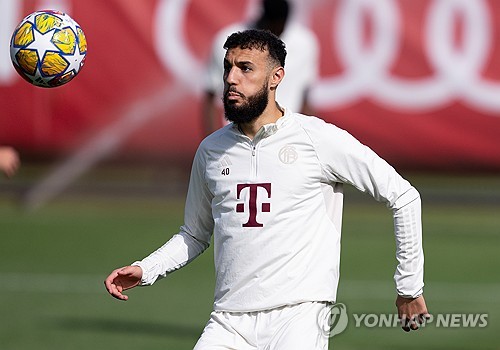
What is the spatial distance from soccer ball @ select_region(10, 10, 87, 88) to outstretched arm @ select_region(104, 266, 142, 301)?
63.9 inches

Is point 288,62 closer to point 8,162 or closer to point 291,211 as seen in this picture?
point 8,162

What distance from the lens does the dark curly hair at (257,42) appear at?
6430mm

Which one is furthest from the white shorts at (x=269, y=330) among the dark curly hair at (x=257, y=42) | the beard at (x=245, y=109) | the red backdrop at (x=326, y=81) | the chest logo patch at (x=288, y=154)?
the red backdrop at (x=326, y=81)

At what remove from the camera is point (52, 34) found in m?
7.39

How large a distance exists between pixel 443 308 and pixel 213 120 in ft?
9.24

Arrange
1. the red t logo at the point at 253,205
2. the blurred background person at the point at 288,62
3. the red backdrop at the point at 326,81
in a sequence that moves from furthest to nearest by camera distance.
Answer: the red backdrop at the point at 326,81 < the blurred background person at the point at 288,62 < the red t logo at the point at 253,205

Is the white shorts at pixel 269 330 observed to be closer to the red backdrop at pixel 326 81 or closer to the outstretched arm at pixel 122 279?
the outstretched arm at pixel 122 279

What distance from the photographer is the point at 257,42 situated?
6.46 metres

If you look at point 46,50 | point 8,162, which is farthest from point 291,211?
point 8,162

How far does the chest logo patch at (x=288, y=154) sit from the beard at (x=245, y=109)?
24 cm

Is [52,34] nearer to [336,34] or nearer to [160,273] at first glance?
[160,273]

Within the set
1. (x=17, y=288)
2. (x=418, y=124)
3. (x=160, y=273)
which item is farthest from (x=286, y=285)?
(x=418, y=124)

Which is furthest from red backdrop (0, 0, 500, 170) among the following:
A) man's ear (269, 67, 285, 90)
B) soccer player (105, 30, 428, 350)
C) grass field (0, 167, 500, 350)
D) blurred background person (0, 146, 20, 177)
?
soccer player (105, 30, 428, 350)

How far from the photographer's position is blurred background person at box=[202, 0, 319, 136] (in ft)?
33.3
